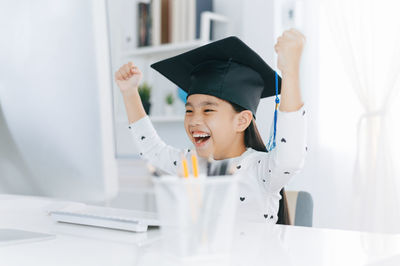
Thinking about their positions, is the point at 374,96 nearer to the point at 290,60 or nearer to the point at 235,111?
the point at 235,111

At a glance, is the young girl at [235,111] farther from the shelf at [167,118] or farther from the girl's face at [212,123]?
the shelf at [167,118]

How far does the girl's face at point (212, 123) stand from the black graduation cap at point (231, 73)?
3 cm

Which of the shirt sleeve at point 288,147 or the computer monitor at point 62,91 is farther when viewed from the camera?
the shirt sleeve at point 288,147

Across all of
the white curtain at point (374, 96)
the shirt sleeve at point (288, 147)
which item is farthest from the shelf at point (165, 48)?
the shirt sleeve at point (288, 147)

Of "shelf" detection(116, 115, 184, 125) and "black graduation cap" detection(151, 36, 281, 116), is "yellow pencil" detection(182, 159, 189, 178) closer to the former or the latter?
"black graduation cap" detection(151, 36, 281, 116)

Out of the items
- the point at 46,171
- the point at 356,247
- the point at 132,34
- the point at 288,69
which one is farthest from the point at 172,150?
the point at 132,34

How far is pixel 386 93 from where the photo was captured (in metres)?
1.73

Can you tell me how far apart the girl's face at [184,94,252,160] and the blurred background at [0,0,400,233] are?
26 cm

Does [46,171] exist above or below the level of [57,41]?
below

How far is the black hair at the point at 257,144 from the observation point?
1195 millimetres

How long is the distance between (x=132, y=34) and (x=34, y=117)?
207cm

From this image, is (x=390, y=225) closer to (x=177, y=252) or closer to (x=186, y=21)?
(x=186, y=21)

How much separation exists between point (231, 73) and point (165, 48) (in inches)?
46.8

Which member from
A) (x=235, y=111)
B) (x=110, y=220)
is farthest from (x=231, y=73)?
(x=110, y=220)
